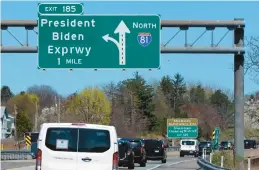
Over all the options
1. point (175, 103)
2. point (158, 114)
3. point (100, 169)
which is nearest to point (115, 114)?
point (158, 114)

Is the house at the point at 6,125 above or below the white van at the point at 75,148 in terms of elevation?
below

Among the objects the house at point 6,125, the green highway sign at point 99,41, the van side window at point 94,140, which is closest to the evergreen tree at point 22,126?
the house at point 6,125

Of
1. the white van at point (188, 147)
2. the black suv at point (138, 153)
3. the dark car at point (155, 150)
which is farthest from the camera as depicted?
the white van at point (188, 147)

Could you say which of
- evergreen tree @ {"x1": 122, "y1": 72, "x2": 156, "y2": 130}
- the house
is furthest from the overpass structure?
the house

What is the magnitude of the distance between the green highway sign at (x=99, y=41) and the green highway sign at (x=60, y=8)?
0.19m

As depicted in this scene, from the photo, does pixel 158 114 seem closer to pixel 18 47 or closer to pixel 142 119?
pixel 142 119

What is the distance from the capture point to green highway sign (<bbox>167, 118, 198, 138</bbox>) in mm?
72312

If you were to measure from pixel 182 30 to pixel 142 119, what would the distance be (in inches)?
3370

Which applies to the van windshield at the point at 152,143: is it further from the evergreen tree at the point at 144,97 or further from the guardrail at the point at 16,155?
the evergreen tree at the point at 144,97

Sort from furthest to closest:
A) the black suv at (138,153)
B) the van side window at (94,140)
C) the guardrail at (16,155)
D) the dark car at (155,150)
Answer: the guardrail at (16,155) → the dark car at (155,150) → the black suv at (138,153) → the van side window at (94,140)

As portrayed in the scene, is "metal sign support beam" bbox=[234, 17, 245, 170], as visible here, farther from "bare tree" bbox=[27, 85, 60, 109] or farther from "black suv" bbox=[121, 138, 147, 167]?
"bare tree" bbox=[27, 85, 60, 109]

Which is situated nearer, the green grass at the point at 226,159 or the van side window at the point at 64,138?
the van side window at the point at 64,138

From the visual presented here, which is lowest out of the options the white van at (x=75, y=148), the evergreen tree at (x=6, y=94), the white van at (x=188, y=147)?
the white van at (x=188, y=147)

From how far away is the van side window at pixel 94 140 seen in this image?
1684cm
